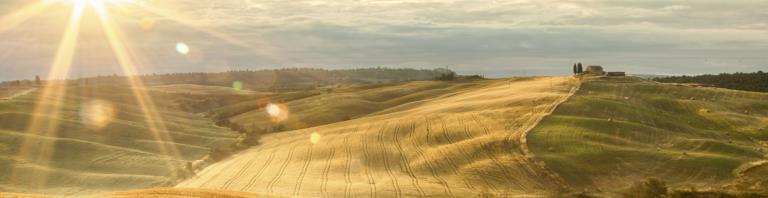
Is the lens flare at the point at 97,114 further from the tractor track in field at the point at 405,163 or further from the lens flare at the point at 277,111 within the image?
the tractor track in field at the point at 405,163

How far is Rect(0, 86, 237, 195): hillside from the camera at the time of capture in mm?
63059

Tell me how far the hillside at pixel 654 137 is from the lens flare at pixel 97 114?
65.0m

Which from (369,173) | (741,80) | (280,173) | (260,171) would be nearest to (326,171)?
(280,173)

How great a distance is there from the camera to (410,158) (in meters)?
60.5

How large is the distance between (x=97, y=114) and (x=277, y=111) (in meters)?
30.5

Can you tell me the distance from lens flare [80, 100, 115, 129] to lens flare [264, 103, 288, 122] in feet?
83.8

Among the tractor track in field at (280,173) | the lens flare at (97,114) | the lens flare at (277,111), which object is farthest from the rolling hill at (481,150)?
the lens flare at (277,111)

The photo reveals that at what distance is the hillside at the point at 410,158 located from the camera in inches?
1929

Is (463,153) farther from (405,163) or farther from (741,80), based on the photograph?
(741,80)

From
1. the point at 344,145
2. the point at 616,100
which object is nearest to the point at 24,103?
the point at 344,145

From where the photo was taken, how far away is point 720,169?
4862 centimetres

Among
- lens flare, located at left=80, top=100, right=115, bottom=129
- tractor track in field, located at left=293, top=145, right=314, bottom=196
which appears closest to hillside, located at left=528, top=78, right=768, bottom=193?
tractor track in field, located at left=293, top=145, right=314, bottom=196

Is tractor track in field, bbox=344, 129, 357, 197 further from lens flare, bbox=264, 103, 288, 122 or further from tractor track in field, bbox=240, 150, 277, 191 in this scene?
lens flare, bbox=264, 103, 288, 122

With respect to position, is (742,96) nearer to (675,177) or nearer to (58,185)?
(675,177)
